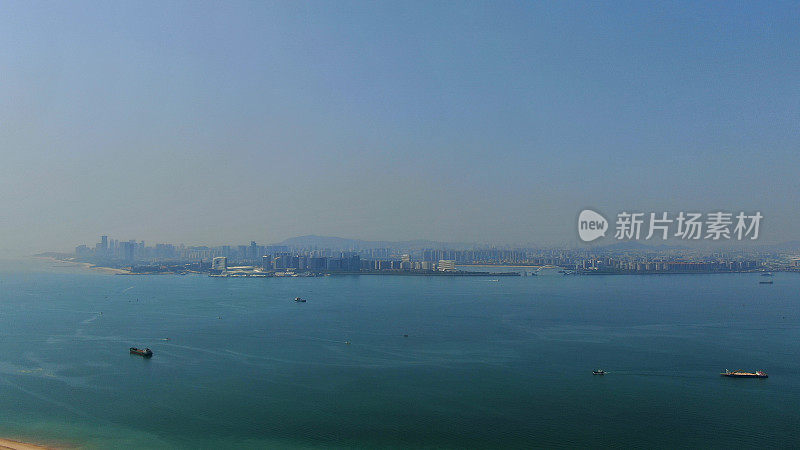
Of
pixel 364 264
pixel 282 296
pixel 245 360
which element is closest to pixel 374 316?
pixel 245 360

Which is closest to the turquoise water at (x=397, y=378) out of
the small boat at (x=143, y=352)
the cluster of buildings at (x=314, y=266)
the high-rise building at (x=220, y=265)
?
the small boat at (x=143, y=352)

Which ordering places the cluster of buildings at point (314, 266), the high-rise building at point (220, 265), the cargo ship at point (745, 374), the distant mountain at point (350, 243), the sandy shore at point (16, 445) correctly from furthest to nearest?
the distant mountain at point (350, 243), the cluster of buildings at point (314, 266), the high-rise building at point (220, 265), the cargo ship at point (745, 374), the sandy shore at point (16, 445)

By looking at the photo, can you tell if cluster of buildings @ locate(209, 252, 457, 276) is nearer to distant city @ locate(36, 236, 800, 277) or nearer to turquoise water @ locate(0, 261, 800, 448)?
distant city @ locate(36, 236, 800, 277)

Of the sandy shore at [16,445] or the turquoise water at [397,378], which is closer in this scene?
the sandy shore at [16,445]

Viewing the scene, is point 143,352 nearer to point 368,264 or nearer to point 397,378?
point 397,378

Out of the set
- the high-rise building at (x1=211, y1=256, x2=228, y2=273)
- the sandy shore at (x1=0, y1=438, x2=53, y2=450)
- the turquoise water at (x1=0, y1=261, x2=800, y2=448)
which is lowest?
the sandy shore at (x1=0, y1=438, x2=53, y2=450)

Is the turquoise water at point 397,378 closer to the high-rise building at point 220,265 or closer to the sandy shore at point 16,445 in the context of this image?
the sandy shore at point 16,445

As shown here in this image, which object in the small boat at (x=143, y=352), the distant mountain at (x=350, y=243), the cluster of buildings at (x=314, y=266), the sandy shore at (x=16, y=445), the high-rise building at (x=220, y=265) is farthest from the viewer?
the distant mountain at (x=350, y=243)

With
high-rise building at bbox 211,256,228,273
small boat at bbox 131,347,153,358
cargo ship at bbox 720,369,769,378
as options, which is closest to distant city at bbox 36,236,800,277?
high-rise building at bbox 211,256,228,273
